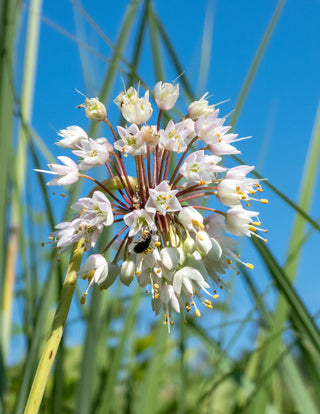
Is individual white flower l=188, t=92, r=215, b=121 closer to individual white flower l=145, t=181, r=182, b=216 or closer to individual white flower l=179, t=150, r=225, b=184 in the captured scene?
individual white flower l=179, t=150, r=225, b=184

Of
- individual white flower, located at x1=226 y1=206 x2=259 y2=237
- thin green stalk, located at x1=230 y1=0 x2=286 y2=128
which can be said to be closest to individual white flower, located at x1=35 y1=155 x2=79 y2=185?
individual white flower, located at x1=226 y1=206 x2=259 y2=237

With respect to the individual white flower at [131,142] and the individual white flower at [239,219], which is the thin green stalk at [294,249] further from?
the individual white flower at [131,142]

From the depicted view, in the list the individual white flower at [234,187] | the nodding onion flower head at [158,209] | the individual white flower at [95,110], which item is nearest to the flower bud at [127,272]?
the nodding onion flower head at [158,209]

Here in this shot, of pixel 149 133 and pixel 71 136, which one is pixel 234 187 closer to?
pixel 149 133

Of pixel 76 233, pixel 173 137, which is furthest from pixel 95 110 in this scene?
pixel 76 233

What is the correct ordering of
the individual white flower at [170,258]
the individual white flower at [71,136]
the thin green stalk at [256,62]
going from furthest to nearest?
the thin green stalk at [256,62] < the individual white flower at [71,136] < the individual white flower at [170,258]
